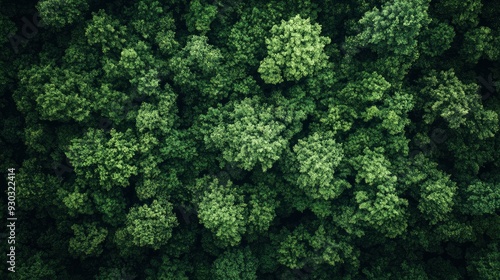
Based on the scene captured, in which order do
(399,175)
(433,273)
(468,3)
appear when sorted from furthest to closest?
(433,273)
(399,175)
(468,3)

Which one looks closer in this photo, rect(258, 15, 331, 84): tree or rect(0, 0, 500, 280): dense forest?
rect(258, 15, 331, 84): tree

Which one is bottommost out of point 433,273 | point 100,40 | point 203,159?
point 433,273

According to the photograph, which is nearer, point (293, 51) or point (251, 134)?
point (251, 134)

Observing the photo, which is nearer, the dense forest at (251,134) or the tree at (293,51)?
the tree at (293,51)

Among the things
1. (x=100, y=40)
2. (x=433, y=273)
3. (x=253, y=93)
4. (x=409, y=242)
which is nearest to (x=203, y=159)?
(x=253, y=93)

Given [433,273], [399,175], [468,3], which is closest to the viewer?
[468,3]

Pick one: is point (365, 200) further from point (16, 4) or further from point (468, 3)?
point (16, 4)

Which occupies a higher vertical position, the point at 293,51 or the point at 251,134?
the point at 293,51

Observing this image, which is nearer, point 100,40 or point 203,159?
point 100,40
